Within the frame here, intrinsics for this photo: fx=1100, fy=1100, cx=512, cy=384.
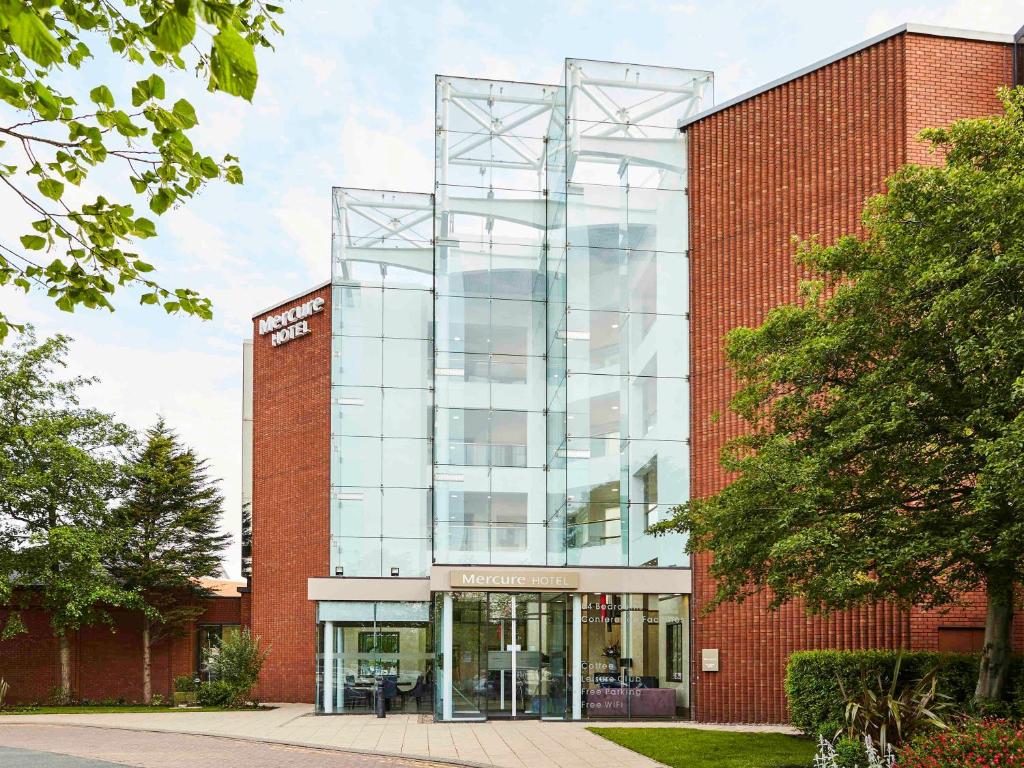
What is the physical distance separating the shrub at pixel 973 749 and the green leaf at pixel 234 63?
844 centimetres

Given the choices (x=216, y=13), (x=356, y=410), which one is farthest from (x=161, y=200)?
(x=356, y=410)

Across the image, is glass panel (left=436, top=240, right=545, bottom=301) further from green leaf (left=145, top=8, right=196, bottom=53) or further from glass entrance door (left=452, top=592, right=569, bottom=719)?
green leaf (left=145, top=8, right=196, bottom=53)

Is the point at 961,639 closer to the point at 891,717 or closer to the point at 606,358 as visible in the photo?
the point at 891,717

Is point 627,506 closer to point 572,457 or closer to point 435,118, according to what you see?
point 572,457

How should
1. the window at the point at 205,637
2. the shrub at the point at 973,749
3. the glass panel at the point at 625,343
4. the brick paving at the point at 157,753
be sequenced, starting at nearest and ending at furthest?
the shrub at the point at 973,749 < the brick paving at the point at 157,753 < the glass panel at the point at 625,343 < the window at the point at 205,637

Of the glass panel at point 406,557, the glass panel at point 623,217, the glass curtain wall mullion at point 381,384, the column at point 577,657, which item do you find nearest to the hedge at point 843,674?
the column at point 577,657

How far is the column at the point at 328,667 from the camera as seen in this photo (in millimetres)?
26156

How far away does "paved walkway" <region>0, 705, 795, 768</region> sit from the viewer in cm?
1638

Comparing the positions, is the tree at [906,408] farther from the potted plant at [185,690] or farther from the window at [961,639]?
the potted plant at [185,690]

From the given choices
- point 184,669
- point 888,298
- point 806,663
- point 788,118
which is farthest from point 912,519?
point 184,669

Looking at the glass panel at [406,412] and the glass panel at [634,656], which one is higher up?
the glass panel at [406,412]

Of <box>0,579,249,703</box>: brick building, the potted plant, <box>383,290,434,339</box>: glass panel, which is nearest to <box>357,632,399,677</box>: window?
<box>383,290,434,339</box>: glass panel

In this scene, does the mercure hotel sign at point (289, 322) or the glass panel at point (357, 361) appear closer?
the glass panel at point (357, 361)

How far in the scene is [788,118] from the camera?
22281 mm
